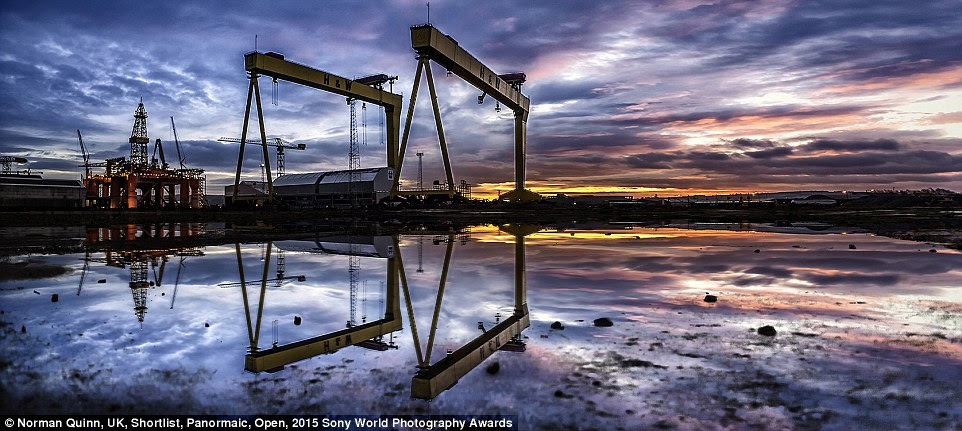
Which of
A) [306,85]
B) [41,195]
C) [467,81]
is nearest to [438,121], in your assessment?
[467,81]

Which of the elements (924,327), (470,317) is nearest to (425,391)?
(470,317)

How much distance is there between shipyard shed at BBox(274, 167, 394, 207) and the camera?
53.0m

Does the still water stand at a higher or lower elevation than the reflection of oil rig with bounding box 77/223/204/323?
lower

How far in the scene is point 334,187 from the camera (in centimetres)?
5628

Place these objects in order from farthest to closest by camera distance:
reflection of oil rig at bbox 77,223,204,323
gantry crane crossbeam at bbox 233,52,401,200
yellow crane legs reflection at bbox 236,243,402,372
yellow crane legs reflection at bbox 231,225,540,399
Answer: gantry crane crossbeam at bbox 233,52,401,200, reflection of oil rig at bbox 77,223,204,323, yellow crane legs reflection at bbox 236,243,402,372, yellow crane legs reflection at bbox 231,225,540,399

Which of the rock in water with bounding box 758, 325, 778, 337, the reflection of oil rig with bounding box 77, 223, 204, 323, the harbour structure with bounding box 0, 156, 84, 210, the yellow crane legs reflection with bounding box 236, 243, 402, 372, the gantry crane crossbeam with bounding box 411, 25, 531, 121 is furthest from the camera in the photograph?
the harbour structure with bounding box 0, 156, 84, 210

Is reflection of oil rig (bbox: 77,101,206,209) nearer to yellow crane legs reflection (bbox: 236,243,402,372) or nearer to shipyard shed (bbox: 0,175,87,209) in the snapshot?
shipyard shed (bbox: 0,175,87,209)

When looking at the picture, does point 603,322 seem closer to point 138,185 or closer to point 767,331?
point 767,331

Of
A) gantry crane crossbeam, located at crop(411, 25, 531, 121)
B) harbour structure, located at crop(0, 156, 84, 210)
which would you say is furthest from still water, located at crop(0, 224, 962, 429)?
harbour structure, located at crop(0, 156, 84, 210)

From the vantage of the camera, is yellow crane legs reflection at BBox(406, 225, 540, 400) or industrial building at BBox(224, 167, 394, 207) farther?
industrial building at BBox(224, 167, 394, 207)

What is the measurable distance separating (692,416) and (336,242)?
1282cm

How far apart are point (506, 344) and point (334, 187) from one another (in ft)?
180

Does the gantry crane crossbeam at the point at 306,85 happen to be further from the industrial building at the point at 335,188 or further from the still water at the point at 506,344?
the still water at the point at 506,344

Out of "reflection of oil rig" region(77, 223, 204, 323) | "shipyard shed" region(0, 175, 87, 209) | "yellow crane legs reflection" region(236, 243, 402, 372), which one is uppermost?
"shipyard shed" region(0, 175, 87, 209)
